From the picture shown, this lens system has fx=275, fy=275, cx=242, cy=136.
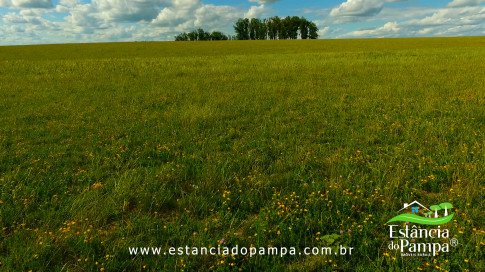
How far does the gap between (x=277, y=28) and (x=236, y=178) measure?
409 ft

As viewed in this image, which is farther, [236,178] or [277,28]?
[277,28]

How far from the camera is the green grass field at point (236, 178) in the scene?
10.7ft

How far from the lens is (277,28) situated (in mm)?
→ 119188

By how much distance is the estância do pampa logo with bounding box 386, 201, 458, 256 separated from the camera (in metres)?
3.22

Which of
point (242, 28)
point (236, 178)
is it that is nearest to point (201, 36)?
point (242, 28)

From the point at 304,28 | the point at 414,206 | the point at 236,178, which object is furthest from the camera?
the point at 304,28

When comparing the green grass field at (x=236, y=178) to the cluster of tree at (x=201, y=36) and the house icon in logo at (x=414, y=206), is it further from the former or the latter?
the cluster of tree at (x=201, y=36)

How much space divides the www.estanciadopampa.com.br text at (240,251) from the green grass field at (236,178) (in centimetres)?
7

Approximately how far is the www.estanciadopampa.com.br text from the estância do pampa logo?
67cm

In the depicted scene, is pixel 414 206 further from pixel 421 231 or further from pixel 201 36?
Answer: pixel 201 36

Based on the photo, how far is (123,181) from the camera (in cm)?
468

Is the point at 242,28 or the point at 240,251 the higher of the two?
the point at 242,28

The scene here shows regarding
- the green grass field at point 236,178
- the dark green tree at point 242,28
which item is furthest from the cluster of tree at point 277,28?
the green grass field at point 236,178

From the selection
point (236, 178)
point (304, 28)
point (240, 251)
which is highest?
point (304, 28)
